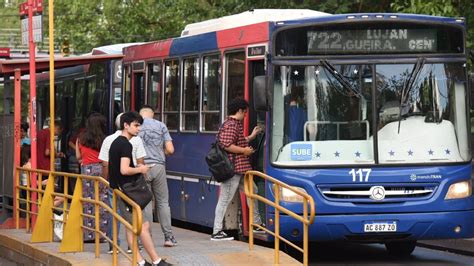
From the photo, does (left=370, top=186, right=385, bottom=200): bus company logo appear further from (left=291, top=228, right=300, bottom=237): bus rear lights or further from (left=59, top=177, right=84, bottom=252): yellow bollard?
(left=59, top=177, right=84, bottom=252): yellow bollard

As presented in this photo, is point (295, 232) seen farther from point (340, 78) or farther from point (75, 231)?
point (75, 231)

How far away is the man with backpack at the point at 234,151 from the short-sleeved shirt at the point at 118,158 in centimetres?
252

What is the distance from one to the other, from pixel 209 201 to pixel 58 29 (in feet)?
89.7

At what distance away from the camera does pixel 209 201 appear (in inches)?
687

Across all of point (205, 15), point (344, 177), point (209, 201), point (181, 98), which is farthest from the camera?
point (205, 15)

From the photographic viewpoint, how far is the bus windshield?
15.1 metres

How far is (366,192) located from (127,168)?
313 cm

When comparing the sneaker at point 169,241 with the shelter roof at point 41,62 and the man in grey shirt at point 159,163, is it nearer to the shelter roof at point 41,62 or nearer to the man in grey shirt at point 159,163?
the man in grey shirt at point 159,163

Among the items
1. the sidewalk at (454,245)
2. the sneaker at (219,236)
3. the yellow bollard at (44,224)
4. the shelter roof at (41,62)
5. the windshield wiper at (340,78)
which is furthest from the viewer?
the shelter roof at (41,62)

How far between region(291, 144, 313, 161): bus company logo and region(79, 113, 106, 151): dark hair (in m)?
2.42

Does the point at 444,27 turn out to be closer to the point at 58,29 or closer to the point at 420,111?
the point at 420,111

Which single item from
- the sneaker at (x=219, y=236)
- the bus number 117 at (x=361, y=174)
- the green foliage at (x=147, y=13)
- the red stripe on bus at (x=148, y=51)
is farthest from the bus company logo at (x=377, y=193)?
the green foliage at (x=147, y=13)

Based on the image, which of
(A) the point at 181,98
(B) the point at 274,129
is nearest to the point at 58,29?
(A) the point at 181,98

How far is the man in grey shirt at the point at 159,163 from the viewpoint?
1534cm
